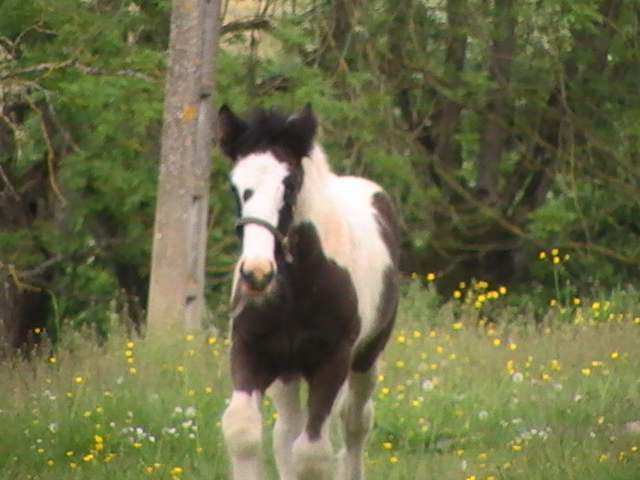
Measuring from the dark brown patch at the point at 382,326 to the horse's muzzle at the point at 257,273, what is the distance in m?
1.78

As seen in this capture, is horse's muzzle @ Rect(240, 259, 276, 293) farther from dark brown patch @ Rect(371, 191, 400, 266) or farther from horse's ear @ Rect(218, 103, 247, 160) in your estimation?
dark brown patch @ Rect(371, 191, 400, 266)

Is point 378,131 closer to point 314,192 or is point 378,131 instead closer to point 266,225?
point 314,192

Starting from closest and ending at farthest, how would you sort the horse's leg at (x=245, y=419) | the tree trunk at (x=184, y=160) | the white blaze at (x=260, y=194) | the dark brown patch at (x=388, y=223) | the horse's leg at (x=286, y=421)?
1. the white blaze at (x=260, y=194)
2. the horse's leg at (x=245, y=419)
3. the horse's leg at (x=286, y=421)
4. the dark brown patch at (x=388, y=223)
5. the tree trunk at (x=184, y=160)

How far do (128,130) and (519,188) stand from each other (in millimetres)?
9333

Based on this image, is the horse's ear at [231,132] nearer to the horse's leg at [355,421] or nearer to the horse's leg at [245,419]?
the horse's leg at [245,419]

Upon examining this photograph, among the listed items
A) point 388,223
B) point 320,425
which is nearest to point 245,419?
point 320,425

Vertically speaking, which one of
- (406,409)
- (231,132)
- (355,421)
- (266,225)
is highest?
(231,132)

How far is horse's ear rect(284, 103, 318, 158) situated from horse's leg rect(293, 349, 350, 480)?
3.07 ft

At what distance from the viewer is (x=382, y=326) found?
327 inches

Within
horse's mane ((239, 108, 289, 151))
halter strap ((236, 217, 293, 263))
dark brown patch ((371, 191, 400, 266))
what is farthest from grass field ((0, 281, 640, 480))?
horse's mane ((239, 108, 289, 151))

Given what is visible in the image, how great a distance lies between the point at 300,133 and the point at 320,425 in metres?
1.28

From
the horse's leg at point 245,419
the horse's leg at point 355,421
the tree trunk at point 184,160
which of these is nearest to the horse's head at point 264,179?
the horse's leg at point 245,419

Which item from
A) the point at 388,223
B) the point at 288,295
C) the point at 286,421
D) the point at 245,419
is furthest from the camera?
the point at 388,223

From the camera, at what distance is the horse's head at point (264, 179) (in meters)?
6.46
